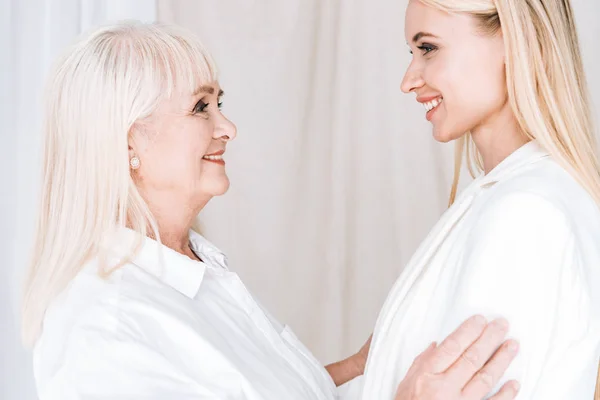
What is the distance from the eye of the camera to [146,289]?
1407 millimetres

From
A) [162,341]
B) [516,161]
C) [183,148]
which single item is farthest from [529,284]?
[183,148]

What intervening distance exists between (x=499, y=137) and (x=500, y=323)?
0.38 metres

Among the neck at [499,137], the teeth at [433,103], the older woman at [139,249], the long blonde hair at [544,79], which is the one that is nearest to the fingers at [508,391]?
the older woman at [139,249]

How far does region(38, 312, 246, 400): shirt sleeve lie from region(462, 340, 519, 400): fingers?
45cm

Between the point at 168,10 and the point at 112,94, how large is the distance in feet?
3.55

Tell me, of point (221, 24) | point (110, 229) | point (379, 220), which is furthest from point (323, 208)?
point (110, 229)

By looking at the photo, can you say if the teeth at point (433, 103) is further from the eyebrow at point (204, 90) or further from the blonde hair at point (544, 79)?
the eyebrow at point (204, 90)

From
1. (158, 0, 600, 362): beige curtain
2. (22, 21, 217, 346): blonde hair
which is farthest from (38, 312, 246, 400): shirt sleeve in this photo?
(158, 0, 600, 362): beige curtain

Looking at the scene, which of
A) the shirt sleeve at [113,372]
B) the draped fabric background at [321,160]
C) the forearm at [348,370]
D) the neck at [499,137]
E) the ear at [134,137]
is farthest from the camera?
the draped fabric background at [321,160]

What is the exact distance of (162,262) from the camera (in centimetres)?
148

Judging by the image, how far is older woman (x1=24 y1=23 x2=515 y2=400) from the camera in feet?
4.26

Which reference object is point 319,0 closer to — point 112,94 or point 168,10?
point 168,10

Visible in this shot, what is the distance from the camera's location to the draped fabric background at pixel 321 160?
2.55 metres

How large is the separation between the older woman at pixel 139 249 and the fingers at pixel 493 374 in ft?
0.27
